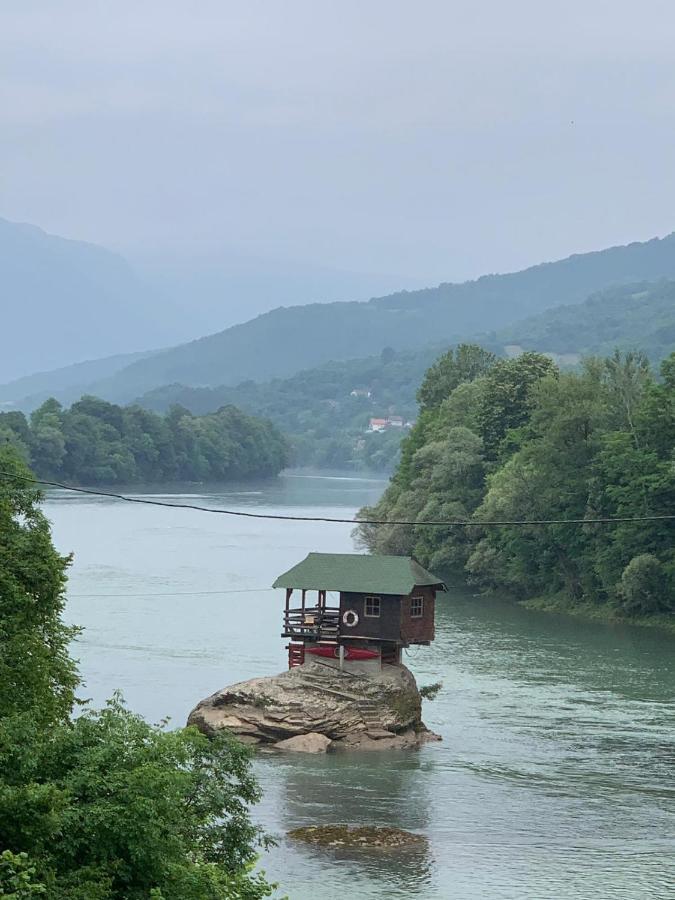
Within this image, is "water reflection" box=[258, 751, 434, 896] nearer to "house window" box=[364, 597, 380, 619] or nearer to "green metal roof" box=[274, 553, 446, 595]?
"house window" box=[364, 597, 380, 619]

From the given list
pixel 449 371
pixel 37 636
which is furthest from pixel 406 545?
pixel 37 636

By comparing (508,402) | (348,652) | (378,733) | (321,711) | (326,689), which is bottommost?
(378,733)

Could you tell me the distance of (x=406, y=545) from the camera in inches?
4161

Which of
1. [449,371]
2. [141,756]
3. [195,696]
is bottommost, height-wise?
[195,696]

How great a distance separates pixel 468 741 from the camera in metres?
52.5

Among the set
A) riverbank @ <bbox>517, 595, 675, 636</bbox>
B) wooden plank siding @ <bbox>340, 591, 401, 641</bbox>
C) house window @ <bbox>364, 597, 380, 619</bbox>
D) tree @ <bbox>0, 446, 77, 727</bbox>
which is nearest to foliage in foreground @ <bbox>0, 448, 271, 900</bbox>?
tree @ <bbox>0, 446, 77, 727</bbox>

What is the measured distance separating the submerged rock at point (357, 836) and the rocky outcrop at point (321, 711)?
920 cm

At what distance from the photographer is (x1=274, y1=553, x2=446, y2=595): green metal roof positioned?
182ft

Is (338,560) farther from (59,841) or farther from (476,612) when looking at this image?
(59,841)

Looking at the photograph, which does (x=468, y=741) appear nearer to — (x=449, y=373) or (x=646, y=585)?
(x=646, y=585)

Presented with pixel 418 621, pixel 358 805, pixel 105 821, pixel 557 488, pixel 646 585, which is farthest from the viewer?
pixel 557 488

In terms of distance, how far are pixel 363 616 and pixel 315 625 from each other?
179 centimetres

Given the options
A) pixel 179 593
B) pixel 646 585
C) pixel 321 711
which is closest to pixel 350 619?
pixel 321 711

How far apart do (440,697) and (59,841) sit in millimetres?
37960
